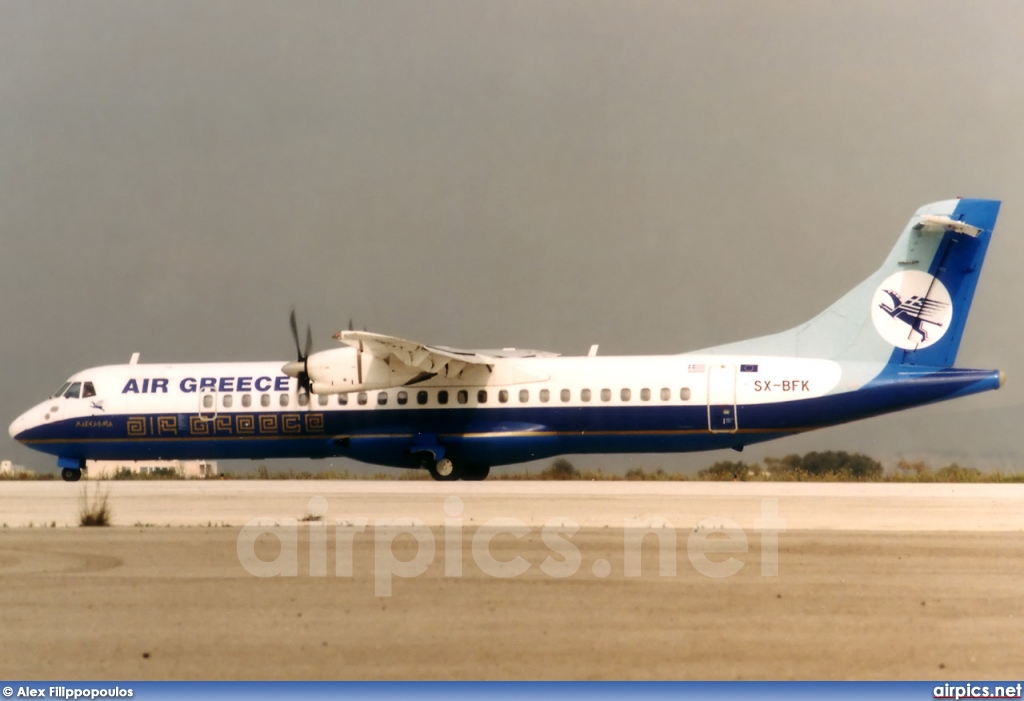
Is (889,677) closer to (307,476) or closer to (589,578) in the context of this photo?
(589,578)

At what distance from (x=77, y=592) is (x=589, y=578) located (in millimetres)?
4674

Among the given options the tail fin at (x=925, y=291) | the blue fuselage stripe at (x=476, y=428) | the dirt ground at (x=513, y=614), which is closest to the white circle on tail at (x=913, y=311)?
the tail fin at (x=925, y=291)

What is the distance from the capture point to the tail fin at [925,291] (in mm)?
23031

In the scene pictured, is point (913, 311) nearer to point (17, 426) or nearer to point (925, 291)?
point (925, 291)

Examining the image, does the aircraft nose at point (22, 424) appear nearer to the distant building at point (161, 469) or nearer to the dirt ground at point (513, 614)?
the distant building at point (161, 469)

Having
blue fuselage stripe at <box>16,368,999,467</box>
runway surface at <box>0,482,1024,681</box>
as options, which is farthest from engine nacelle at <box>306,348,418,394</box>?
runway surface at <box>0,482,1024,681</box>

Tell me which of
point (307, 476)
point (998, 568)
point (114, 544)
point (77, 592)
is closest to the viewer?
point (77, 592)

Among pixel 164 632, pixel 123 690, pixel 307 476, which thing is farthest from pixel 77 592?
pixel 307 476

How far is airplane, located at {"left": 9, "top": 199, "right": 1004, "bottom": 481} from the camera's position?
23.2 m

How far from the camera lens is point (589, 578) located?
10.9 meters

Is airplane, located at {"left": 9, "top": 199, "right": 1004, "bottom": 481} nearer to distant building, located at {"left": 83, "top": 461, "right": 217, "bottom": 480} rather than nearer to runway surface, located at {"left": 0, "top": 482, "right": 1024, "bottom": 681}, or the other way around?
distant building, located at {"left": 83, "top": 461, "right": 217, "bottom": 480}

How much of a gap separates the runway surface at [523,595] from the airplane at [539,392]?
22.0 ft

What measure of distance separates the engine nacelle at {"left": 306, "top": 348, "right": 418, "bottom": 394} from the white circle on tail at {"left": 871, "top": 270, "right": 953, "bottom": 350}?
33.5 ft

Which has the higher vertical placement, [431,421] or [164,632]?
[431,421]
